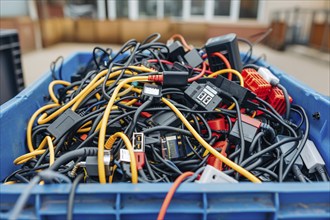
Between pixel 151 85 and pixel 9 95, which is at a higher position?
pixel 151 85

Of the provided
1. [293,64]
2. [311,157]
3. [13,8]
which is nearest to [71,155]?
[311,157]

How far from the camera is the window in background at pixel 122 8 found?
5.60 meters

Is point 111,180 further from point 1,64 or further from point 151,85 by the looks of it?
point 1,64

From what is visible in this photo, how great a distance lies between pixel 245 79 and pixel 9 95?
1.22 metres

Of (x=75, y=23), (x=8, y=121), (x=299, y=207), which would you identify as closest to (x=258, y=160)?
(x=299, y=207)

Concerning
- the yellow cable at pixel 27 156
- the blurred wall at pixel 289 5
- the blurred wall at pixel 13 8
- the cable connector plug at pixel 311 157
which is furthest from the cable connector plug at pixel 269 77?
the blurred wall at pixel 289 5

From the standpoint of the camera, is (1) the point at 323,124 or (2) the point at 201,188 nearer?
(2) the point at 201,188

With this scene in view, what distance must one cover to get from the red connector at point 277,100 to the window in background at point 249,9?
5.18m

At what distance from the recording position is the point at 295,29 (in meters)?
4.33

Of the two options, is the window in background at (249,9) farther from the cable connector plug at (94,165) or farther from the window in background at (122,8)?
the cable connector plug at (94,165)

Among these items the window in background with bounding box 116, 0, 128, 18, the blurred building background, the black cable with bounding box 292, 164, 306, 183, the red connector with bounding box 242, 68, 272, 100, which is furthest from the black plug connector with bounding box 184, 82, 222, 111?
the window in background with bounding box 116, 0, 128, 18

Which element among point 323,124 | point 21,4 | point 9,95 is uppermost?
point 21,4

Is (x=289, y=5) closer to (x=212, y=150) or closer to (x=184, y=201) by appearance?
(x=212, y=150)

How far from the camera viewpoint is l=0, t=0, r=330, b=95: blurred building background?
386cm
